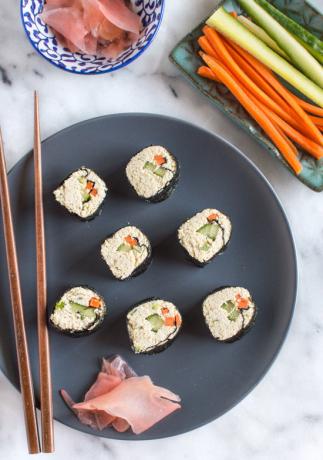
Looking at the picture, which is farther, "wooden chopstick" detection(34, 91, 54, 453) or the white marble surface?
the white marble surface

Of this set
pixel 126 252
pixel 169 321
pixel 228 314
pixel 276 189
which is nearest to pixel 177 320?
pixel 169 321

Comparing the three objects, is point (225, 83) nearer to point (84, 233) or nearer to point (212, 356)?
point (84, 233)

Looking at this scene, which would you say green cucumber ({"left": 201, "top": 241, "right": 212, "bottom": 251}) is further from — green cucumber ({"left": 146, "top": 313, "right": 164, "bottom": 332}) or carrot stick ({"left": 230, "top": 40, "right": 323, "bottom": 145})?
carrot stick ({"left": 230, "top": 40, "right": 323, "bottom": 145})

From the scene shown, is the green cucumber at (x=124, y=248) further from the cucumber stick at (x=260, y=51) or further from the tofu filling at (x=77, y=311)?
the cucumber stick at (x=260, y=51)

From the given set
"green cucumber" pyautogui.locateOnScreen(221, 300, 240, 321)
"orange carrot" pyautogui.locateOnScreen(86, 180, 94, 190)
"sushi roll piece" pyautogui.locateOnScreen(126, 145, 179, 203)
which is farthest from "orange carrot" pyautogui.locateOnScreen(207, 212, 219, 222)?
"orange carrot" pyautogui.locateOnScreen(86, 180, 94, 190)

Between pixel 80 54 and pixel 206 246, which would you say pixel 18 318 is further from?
pixel 80 54

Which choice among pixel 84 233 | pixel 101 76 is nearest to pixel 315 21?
pixel 101 76

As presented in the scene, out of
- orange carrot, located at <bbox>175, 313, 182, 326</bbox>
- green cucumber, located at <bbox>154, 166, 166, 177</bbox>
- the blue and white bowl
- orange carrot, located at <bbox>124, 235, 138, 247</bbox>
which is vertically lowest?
orange carrot, located at <bbox>175, 313, 182, 326</bbox>
